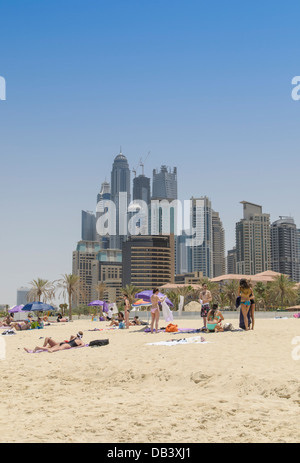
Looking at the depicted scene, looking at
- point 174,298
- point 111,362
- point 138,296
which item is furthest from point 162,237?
point 111,362

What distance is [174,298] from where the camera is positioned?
82.2 metres

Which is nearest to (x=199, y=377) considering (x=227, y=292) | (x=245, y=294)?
(x=245, y=294)

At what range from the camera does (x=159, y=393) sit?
8641 mm

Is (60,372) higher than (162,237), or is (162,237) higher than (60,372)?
(162,237)

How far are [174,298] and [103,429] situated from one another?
76325mm

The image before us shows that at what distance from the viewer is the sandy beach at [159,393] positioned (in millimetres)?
6285

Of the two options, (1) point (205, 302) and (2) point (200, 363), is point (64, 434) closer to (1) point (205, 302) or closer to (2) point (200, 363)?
(2) point (200, 363)

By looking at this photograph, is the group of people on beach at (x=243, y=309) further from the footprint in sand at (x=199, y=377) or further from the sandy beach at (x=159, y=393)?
the footprint in sand at (x=199, y=377)

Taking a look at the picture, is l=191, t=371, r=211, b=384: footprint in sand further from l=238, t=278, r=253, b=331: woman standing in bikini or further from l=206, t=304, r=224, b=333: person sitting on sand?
l=206, t=304, r=224, b=333: person sitting on sand

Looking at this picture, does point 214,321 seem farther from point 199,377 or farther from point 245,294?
point 199,377

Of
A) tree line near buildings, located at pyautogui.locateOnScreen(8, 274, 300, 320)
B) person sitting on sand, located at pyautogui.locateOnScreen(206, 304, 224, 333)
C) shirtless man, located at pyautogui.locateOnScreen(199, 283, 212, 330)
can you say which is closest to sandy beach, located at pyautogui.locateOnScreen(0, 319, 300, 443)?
person sitting on sand, located at pyautogui.locateOnScreen(206, 304, 224, 333)

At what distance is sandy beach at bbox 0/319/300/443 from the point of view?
629 centimetres

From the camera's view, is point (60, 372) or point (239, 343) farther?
point (239, 343)

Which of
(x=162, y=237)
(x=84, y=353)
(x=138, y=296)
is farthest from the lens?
(x=162, y=237)
